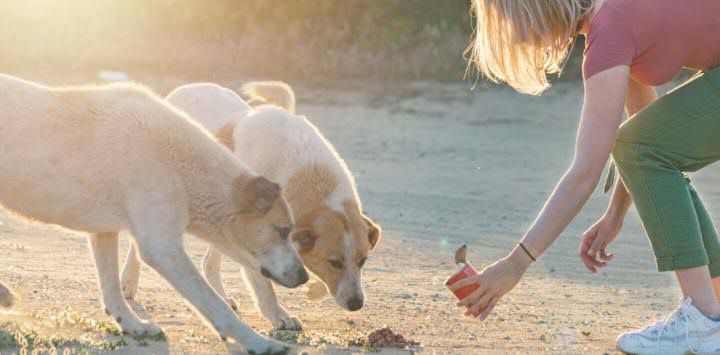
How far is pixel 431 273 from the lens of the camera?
7.40m

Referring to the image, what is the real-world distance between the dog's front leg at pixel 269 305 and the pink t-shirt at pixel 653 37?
2.13m

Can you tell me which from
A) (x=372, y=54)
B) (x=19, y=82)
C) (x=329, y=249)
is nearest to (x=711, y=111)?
(x=329, y=249)

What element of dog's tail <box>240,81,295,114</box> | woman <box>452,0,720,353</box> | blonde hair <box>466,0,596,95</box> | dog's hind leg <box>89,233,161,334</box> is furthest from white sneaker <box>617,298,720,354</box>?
dog's tail <box>240,81,295,114</box>

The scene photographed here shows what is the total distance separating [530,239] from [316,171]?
1.83 m

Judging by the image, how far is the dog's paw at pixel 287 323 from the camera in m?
5.87

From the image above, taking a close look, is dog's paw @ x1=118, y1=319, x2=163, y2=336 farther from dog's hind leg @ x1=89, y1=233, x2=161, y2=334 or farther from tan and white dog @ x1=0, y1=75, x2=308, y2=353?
tan and white dog @ x1=0, y1=75, x2=308, y2=353

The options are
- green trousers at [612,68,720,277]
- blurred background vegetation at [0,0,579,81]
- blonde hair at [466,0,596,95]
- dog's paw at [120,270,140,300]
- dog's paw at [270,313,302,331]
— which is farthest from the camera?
blurred background vegetation at [0,0,579,81]

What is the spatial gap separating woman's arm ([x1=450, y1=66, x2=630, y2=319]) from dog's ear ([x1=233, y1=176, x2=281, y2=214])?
1.00 metres

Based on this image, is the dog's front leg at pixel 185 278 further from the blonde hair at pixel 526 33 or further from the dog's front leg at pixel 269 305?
the blonde hair at pixel 526 33

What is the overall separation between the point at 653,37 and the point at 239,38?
15.2 metres

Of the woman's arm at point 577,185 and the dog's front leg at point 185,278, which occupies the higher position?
the woman's arm at point 577,185

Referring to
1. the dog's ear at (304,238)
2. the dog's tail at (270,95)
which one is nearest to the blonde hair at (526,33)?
the dog's ear at (304,238)

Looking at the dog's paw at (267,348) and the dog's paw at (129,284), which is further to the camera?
the dog's paw at (129,284)

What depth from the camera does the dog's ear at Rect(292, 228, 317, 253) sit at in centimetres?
588
